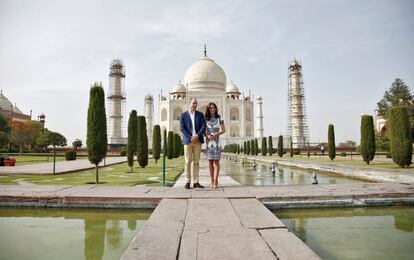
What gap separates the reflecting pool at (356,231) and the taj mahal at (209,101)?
37.6 m

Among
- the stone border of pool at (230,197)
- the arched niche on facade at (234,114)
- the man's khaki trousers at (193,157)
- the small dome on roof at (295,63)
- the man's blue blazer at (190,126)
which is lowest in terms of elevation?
the stone border of pool at (230,197)

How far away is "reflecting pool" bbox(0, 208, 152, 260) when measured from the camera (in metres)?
2.02

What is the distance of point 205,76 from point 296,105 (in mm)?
12470

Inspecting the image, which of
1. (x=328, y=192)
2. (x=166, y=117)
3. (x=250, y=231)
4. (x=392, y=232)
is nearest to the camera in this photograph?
→ (x=250, y=231)

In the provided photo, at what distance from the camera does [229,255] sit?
1598 mm

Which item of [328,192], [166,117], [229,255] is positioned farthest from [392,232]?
[166,117]

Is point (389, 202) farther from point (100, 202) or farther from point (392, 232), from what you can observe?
point (100, 202)

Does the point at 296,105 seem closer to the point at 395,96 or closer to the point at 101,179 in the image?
the point at 395,96

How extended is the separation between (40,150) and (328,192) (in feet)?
107

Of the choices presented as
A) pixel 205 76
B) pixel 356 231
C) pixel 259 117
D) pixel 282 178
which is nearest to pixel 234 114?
pixel 259 117

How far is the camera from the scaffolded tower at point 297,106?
124ft

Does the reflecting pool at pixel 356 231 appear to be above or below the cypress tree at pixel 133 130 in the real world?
below

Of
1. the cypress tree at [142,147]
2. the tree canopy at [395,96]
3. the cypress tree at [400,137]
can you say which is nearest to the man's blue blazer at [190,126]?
the cypress tree at [142,147]

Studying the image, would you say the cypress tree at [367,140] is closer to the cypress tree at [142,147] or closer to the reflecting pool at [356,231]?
the cypress tree at [142,147]
